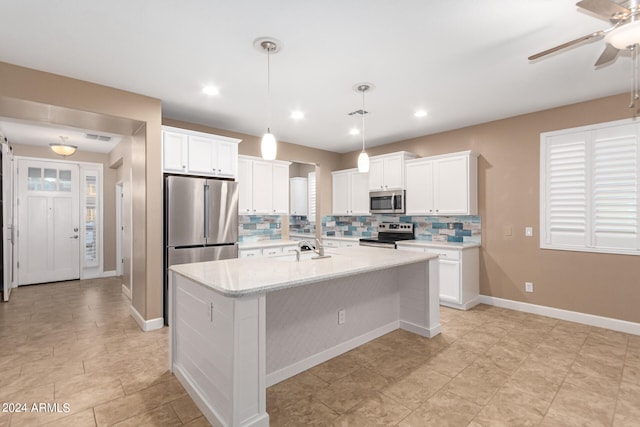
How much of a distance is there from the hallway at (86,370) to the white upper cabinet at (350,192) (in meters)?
3.76

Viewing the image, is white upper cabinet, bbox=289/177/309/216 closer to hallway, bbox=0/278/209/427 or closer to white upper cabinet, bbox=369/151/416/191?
white upper cabinet, bbox=369/151/416/191

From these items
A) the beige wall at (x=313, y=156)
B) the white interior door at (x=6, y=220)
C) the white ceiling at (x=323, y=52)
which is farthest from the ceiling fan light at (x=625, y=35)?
the white interior door at (x=6, y=220)

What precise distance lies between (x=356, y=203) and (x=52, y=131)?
202 inches

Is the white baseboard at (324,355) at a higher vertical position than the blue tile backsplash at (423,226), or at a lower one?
lower

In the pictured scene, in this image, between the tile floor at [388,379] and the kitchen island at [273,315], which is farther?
the tile floor at [388,379]

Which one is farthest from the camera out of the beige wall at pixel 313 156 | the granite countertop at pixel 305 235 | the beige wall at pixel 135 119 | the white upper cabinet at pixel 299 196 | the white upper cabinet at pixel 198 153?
the white upper cabinet at pixel 299 196

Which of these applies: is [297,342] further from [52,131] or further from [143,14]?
[52,131]

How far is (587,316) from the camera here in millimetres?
3736

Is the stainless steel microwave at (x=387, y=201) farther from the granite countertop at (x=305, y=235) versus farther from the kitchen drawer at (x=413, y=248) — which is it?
the granite countertop at (x=305, y=235)

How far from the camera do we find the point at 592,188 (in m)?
3.69

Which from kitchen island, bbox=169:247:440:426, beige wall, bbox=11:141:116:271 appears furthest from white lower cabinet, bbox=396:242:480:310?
beige wall, bbox=11:141:116:271

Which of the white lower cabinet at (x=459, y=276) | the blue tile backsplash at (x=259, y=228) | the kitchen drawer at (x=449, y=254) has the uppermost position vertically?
the blue tile backsplash at (x=259, y=228)

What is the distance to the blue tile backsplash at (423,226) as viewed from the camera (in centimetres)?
476

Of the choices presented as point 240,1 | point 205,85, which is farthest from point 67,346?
point 240,1
